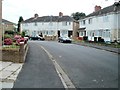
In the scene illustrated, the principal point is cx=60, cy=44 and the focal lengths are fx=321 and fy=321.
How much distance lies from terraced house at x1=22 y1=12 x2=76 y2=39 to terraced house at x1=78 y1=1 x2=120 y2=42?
16.7 meters

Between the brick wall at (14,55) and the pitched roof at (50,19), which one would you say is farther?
the pitched roof at (50,19)

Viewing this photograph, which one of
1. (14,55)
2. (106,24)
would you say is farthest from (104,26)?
(14,55)

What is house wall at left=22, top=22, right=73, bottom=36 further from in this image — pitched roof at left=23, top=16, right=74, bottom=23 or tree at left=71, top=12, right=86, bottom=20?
tree at left=71, top=12, right=86, bottom=20

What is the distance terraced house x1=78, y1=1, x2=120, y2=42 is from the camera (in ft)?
199

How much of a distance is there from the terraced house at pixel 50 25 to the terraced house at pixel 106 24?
54.9 feet

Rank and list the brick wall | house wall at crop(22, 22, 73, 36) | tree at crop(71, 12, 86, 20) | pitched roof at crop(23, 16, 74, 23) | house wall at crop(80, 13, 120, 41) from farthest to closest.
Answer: tree at crop(71, 12, 86, 20) → pitched roof at crop(23, 16, 74, 23) → house wall at crop(22, 22, 73, 36) → house wall at crop(80, 13, 120, 41) → the brick wall

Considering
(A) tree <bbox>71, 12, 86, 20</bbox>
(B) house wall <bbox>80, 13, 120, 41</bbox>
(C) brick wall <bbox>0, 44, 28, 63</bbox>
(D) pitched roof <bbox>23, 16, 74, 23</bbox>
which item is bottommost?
(C) brick wall <bbox>0, 44, 28, 63</bbox>

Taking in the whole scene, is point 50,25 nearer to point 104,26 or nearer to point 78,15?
point 104,26

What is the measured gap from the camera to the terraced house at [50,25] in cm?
9506

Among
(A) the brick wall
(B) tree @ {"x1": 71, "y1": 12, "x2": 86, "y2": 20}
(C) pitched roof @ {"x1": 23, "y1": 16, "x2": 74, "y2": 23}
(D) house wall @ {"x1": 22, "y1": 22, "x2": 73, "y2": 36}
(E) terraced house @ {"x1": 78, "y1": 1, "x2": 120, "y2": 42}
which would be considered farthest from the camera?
(B) tree @ {"x1": 71, "y1": 12, "x2": 86, "y2": 20}

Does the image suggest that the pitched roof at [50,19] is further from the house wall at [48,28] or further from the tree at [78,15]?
the tree at [78,15]

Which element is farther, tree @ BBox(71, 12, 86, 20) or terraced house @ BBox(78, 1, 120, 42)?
tree @ BBox(71, 12, 86, 20)

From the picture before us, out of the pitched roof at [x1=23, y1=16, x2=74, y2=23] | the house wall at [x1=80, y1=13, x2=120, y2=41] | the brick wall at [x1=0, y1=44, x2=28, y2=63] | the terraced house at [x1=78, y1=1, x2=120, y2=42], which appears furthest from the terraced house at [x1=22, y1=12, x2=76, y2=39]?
the brick wall at [x1=0, y1=44, x2=28, y2=63]

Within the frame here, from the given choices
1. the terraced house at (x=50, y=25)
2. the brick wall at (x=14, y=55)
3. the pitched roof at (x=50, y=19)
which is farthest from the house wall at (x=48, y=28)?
the brick wall at (x=14, y=55)
